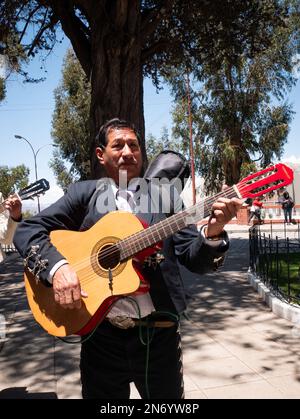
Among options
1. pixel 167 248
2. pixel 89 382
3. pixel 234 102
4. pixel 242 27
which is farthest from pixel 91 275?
pixel 234 102

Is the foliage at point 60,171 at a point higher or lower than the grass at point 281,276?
higher

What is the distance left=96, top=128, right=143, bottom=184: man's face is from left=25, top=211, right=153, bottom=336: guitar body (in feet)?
0.91

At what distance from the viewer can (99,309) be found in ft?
7.07

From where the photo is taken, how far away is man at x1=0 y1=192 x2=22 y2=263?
3.36m

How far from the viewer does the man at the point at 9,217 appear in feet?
11.0

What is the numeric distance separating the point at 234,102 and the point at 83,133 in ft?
42.2

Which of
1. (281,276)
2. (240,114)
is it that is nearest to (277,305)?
(281,276)

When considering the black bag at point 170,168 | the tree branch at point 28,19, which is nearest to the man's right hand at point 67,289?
the black bag at point 170,168

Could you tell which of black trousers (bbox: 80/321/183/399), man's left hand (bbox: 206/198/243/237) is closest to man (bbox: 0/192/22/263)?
black trousers (bbox: 80/321/183/399)

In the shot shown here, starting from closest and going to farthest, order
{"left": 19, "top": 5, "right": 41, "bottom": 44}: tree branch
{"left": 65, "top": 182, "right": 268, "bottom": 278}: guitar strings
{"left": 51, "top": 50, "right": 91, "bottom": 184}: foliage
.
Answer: {"left": 65, "top": 182, "right": 268, "bottom": 278}: guitar strings < {"left": 19, "top": 5, "right": 41, "bottom": 44}: tree branch < {"left": 51, "top": 50, "right": 91, "bottom": 184}: foliage

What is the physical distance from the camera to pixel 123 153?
235 centimetres

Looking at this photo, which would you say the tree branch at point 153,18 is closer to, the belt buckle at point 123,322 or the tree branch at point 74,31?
the tree branch at point 74,31

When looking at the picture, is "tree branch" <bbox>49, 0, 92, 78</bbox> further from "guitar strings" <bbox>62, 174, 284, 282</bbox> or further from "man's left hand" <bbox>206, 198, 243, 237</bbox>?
"man's left hand" <bbox>206, 198, 243, 237</bbox>

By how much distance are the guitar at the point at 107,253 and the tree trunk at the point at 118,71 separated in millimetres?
5553
